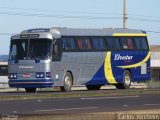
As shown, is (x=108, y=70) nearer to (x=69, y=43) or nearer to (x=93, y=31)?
(x=93, y=31)

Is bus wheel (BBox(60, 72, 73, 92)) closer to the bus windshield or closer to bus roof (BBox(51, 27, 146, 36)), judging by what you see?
the bus windshield

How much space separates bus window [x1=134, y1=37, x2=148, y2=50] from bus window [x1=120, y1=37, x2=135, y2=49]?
0.38 meters

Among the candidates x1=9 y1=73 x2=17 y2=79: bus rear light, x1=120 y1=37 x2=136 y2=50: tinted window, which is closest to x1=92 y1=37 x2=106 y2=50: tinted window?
x1=120 y1=37 x2=136 y2=50: tinted window

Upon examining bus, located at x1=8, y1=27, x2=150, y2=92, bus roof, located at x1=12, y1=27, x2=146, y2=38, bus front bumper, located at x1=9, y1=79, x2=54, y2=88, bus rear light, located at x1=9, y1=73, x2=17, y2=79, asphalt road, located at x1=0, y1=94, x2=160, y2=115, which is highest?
bus roof, located at x1=12, y1=27, x2=146, y2=38

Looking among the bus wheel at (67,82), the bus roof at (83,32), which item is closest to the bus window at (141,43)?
the bus roof at (83,32)

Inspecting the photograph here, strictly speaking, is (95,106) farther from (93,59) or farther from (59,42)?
(93,59)

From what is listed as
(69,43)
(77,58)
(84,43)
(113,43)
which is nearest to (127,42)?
(113,43)

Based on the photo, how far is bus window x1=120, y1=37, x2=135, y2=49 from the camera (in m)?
38.0

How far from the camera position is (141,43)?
39.3m

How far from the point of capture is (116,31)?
3803 centimetres

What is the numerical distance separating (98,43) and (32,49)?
5168 millimetres

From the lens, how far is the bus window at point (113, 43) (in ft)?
122

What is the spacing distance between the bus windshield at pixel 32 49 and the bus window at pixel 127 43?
6817 millimetres

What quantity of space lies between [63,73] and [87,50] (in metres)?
2.81
